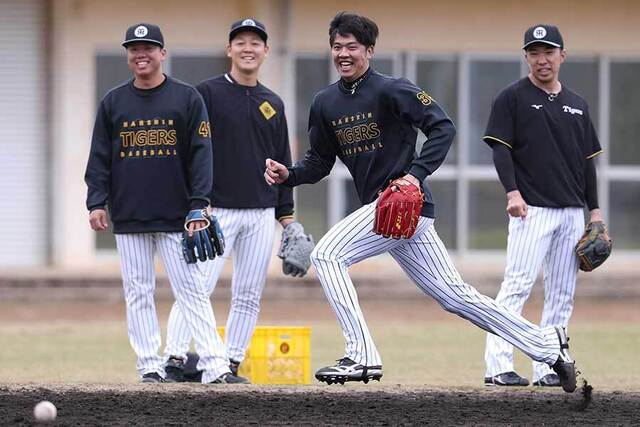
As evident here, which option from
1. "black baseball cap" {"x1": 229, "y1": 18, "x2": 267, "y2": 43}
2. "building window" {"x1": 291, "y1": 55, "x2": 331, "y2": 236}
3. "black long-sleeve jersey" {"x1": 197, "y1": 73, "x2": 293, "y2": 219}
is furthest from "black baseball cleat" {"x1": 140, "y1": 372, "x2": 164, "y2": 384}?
"building window" {"x1": 291, "y1": 55, "x2": 331, "y2": 236}

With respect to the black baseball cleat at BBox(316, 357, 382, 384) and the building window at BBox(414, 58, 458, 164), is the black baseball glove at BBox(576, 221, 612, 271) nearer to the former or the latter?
the black baseball cleat at BBox(316, 357, 382, 384)

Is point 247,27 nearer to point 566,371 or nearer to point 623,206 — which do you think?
point 566,371

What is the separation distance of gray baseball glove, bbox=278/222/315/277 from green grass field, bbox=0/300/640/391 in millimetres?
1068

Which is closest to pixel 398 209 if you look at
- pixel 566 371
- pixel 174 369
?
pixel 566 371

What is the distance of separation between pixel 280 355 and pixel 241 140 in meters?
1.49

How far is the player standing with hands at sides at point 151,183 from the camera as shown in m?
8.54

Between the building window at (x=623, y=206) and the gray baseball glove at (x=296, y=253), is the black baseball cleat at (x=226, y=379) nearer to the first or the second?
the gray baseball glove at (x=296, y=253)

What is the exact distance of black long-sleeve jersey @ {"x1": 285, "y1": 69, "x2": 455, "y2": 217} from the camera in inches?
293

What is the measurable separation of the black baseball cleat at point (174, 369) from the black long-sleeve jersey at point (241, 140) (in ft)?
3.59

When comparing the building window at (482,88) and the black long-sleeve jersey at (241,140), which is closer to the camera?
the black long-sleeve jersey at (241,140)

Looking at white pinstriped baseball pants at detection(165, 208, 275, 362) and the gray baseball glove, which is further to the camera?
white pinstriped baseball pants at detection(165, 208, 275, 362)

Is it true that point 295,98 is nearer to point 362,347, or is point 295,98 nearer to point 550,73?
point 550,73

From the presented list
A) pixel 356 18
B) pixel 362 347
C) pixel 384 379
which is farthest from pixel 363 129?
pixel 384 379

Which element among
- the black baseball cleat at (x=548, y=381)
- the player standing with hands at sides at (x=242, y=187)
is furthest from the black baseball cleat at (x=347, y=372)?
the player standing with hands at sides at (x=242, y=187)
